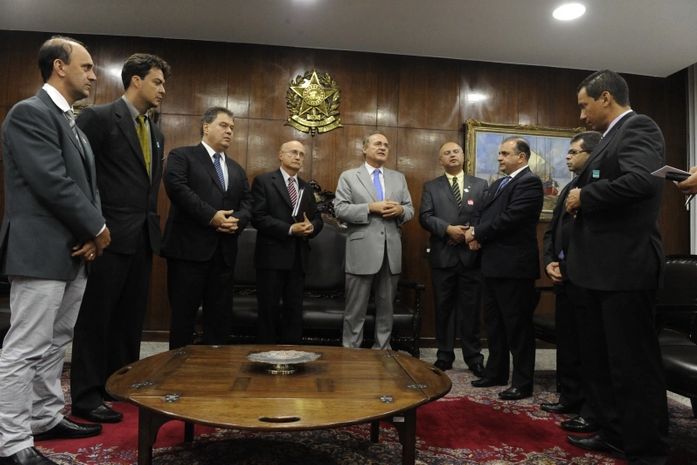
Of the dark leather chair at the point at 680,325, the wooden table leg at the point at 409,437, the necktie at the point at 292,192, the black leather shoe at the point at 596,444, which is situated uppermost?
the necktie at the point at 292,192

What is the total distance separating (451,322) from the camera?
13.3ft

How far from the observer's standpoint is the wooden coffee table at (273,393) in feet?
4.75

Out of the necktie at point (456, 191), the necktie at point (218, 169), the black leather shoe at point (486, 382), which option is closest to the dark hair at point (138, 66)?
the necktie at point (218, 169)

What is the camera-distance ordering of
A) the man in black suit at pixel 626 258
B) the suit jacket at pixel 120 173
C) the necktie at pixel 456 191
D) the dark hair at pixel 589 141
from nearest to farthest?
the man in black suit at pixel 626 258
the suit jacket at pixel 120 173
the dark hair at pixel 589 141
the necktie at pixel 456 191

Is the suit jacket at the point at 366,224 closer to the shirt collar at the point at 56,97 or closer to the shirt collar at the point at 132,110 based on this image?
the shirt collar at the point at 132,110

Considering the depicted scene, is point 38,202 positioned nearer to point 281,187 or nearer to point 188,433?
point 188,433

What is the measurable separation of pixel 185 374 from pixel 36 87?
4.49 m

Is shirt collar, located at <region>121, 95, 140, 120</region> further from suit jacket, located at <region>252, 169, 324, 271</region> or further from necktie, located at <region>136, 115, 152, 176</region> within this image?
suit jacket, located at <region>252, 169, 324, 271</region>

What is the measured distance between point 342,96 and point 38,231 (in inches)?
150

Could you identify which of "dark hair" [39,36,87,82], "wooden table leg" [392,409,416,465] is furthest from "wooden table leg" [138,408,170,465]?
"dark hair" [39,36,87,82]

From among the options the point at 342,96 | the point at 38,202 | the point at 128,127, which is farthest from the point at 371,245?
the point at 38,202

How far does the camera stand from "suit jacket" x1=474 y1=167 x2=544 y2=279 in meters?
3.31

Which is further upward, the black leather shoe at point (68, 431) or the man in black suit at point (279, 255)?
the man in black suit at point (279, 255)

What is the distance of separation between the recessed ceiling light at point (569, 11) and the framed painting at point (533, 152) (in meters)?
1.23
